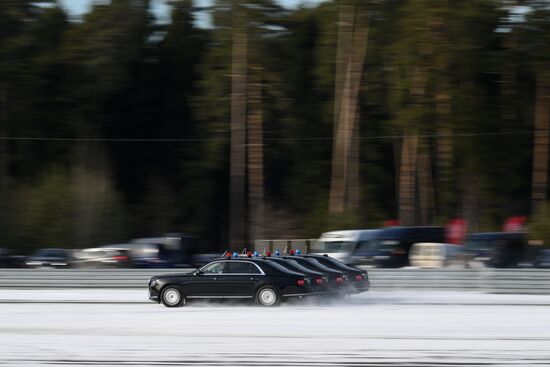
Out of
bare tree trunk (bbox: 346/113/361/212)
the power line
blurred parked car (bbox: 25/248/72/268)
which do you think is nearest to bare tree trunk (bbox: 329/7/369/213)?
bare tree trunk (bbox: 346/113/361/212)

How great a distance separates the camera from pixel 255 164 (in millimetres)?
53656

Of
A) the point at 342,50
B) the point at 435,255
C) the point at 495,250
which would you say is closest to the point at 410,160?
the point at 342,50

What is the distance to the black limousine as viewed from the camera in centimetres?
2278

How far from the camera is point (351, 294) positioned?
83.4 ft

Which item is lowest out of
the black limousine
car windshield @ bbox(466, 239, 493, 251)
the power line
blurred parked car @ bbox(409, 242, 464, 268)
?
blurred parked car @ bbox(409, 242, 464, 268)

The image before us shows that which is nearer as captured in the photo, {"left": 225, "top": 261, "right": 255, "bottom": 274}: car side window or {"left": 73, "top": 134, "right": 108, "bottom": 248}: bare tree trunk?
{"left": 225, "top": 261, "right": 255, "bottom": 274}: car side window

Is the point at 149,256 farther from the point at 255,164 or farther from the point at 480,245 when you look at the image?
the point at 255,164

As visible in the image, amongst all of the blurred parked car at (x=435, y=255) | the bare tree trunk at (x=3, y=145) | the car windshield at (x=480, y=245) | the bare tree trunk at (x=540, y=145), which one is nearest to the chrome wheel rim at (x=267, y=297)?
the blurred parked car at (x=435, y=255)

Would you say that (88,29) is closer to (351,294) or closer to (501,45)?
(501,45)

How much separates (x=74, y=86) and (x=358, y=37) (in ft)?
53.4

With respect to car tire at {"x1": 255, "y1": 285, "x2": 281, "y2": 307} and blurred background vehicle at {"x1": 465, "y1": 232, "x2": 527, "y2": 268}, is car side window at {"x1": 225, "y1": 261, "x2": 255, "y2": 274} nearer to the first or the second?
car tire at {"x1": 255, "y1": 285, "x2": 281, "y2": 307}

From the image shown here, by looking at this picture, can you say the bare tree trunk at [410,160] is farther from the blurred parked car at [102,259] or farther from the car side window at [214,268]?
the car side window at [214,268]

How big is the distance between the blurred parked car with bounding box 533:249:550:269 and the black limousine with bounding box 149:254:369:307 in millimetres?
11652

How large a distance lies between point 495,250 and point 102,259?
1569 cm
